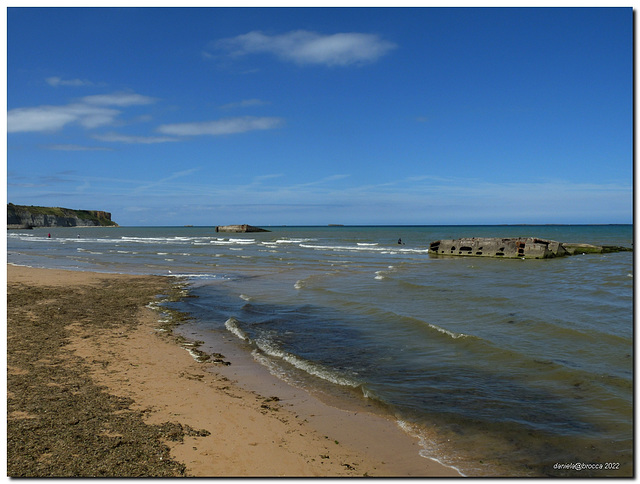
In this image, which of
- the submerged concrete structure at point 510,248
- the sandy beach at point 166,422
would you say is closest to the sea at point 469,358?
the sandy beach at point 166,422

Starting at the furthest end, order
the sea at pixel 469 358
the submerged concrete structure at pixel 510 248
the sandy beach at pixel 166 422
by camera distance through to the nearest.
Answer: the submerged concrete structure at pixel 510 248, the sea at pixel 469 358, the sandy beach at pixel 166 422

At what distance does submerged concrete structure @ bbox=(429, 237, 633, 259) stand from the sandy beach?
105ft

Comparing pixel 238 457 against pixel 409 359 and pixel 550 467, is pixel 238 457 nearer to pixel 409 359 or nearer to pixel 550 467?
pixel 550 467

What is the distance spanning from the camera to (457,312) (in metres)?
14.4

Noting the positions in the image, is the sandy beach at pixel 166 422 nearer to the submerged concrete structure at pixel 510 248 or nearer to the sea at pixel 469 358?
the sea at pixel 469 358

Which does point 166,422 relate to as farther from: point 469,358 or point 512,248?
point 512,248

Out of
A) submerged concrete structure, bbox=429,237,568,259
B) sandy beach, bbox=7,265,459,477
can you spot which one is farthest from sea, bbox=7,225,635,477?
submerged concrete structure, bbox=429,237,568,259

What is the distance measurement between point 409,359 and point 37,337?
8.44 metres

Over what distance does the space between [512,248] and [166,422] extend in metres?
35.1

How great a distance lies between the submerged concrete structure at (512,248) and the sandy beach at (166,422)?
31967mm

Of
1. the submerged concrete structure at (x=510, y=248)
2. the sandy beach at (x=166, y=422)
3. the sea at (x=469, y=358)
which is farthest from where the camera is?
the submerged concrete structure at (x=510, y=248)

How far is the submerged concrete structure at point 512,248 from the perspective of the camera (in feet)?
116

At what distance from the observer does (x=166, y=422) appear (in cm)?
607

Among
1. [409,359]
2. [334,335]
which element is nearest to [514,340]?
[409,359]
